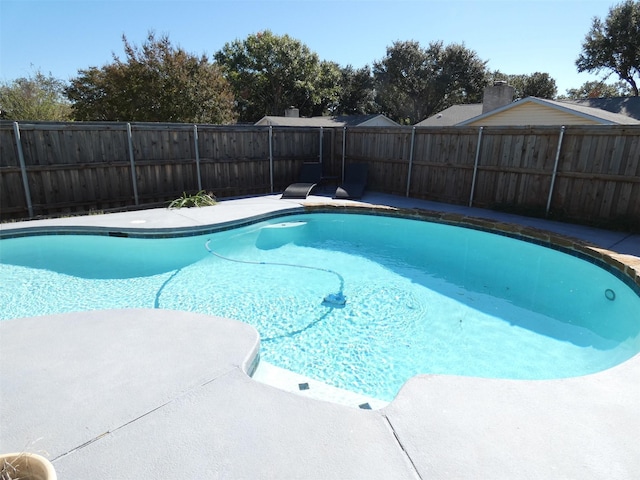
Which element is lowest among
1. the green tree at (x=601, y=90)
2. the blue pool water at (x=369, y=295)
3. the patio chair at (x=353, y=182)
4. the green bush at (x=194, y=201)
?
the blue pool water at (x=369, y=295)

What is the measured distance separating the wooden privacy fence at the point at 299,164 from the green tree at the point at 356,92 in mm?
21834

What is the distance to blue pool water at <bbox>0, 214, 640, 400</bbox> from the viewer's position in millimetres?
3723

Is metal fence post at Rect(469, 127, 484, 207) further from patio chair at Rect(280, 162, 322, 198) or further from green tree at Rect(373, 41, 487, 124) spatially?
green tree at Rect(373, 41, 487, 124)

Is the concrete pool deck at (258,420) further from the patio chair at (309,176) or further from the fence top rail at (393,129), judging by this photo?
the patio chair at (309,176)

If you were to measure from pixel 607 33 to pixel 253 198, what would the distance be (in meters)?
23.5

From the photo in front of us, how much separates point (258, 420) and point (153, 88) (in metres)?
18.2

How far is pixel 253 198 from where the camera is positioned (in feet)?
33.3

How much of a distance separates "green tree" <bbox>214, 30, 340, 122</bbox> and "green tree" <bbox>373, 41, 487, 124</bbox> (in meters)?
4.21

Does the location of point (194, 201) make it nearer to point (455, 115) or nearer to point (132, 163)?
point (132, 163)

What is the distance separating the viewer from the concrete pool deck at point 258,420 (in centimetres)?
182

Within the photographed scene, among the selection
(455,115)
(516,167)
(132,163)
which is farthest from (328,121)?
(516,167)

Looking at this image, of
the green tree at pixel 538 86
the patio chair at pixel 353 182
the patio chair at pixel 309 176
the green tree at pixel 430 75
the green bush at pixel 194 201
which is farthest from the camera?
the green tree at pixel 538 86

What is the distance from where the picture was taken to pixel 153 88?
55.9ft

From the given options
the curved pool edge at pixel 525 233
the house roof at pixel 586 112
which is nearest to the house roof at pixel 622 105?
the house roof at pixel 586 112
